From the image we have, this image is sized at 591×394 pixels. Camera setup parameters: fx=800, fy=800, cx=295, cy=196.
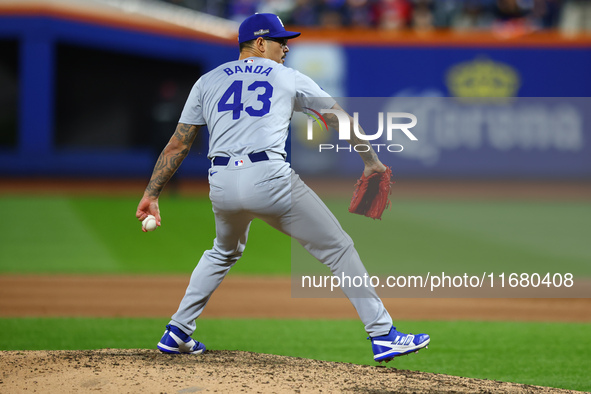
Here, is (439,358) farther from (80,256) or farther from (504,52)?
(504,52)

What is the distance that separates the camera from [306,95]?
171 inches

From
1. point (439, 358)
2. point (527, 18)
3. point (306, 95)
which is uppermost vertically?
point (527, 18)

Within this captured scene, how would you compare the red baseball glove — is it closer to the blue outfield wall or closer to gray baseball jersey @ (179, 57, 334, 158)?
gray baseball jersey @ (179, 57, 334, 158)

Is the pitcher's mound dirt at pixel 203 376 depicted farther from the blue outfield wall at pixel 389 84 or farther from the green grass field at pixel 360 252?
the blue outfield wall at pixel 389 84

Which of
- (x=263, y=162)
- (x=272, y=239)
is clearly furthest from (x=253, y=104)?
(x=272, y=239)

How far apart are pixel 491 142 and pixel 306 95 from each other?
15.4 m

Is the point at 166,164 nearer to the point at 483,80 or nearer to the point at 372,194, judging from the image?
the point at 372,194

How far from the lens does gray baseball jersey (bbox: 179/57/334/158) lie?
429 cm

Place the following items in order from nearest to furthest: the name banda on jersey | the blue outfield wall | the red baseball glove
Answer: the name banda on jersey
the red baseball glove
the blue outfield wall

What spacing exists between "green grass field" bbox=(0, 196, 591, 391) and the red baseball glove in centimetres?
41

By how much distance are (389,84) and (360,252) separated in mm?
12652

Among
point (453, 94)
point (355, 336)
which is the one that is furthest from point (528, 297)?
point (453, 94)

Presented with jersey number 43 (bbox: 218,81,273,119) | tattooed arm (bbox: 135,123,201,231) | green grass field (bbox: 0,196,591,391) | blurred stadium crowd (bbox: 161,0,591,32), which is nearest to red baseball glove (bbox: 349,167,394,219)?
green grass field (bbox: 0,196,591,391)

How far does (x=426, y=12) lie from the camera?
19.8m
